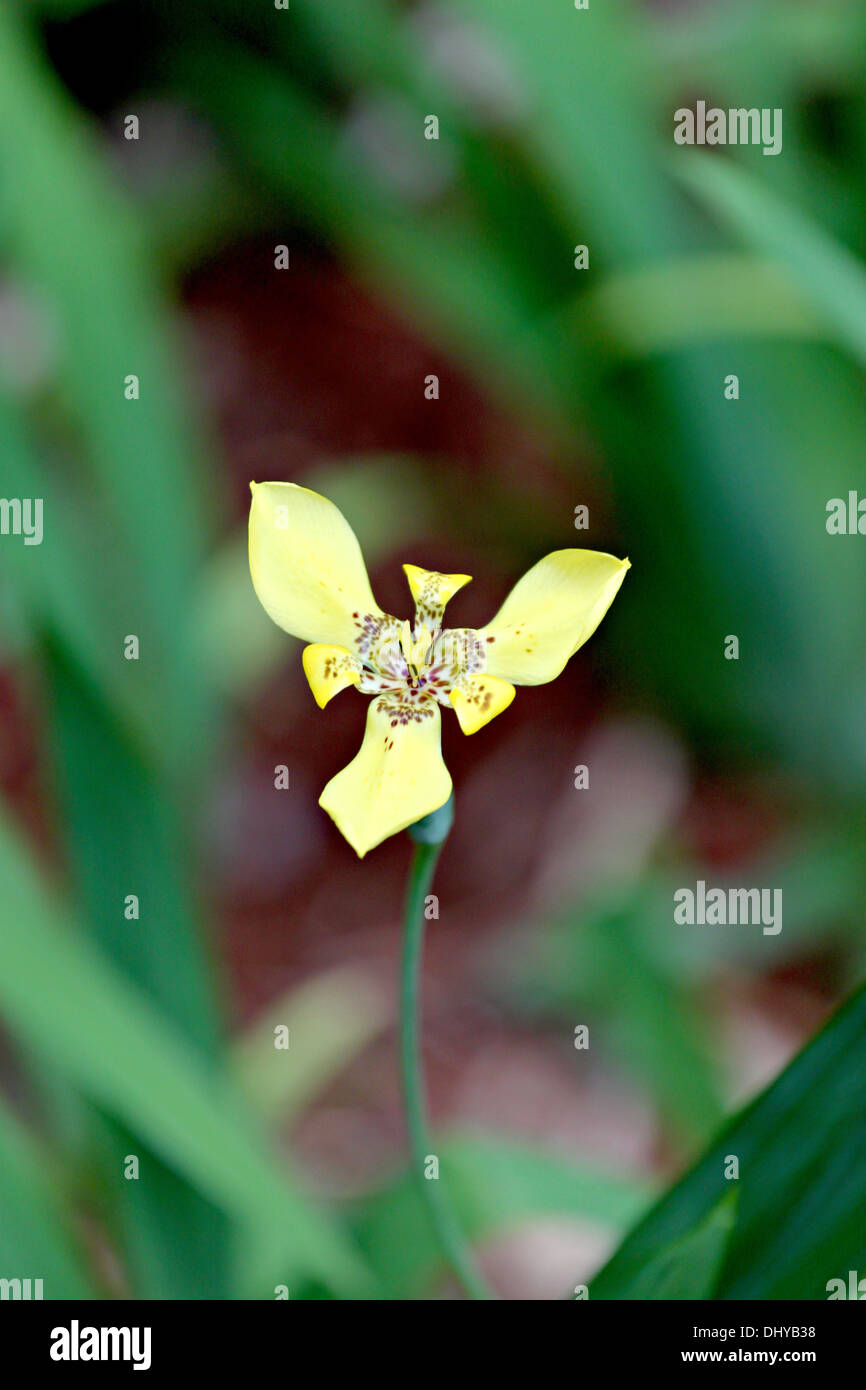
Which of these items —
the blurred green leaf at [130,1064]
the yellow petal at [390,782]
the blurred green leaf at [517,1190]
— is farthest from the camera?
the blurred green leaf at [517,1190]

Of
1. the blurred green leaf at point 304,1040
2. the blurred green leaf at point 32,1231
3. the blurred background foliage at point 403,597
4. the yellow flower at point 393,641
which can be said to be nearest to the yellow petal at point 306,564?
the yellow flower at point 393,641

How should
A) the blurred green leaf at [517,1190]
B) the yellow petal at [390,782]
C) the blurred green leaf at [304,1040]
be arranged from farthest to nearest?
1. the blurred green leaf at [304,1040]
2. the blurred green leaf at [517,1190]
3. the yellow petal at [390,782]

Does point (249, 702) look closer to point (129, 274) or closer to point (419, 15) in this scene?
point (129, 274)

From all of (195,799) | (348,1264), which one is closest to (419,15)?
(195,799)

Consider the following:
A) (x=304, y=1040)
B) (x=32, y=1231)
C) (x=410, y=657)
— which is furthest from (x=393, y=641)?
(x=304, y=1040)

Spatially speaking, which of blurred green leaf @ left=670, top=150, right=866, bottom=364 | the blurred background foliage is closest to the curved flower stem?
the blurred background foliage

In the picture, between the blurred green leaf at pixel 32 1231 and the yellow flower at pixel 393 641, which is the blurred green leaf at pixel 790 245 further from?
the blurred green leaf at pixel 32 1231
